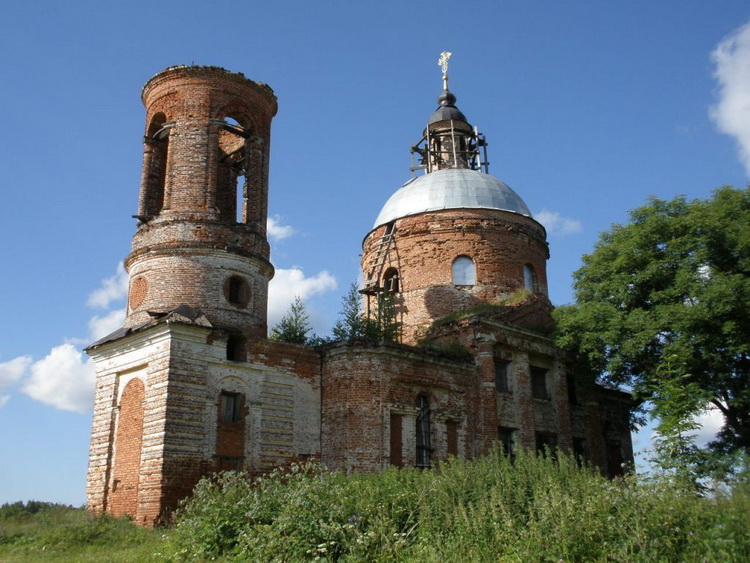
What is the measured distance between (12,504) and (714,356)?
15.9m

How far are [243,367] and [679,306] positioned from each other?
32.6 feet

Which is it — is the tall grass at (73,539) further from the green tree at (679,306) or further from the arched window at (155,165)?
the green tree at (679,306)

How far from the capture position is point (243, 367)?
15789 millimetres

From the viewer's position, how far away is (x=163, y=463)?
13852mm

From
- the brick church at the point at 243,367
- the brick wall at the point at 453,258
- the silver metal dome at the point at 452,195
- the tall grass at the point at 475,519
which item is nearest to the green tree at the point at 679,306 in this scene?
the brick church at the point at 243,367

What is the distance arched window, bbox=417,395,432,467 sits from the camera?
57.0ft

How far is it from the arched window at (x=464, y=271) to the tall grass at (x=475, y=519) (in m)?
11.7

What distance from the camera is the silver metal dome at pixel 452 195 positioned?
2395 centimetres

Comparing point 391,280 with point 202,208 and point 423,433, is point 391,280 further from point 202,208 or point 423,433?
point 202,208

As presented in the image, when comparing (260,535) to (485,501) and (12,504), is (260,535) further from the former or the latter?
(12,504)

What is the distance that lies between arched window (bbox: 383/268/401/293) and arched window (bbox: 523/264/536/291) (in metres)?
4.12

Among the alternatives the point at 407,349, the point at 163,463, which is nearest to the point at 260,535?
the point at 163,463

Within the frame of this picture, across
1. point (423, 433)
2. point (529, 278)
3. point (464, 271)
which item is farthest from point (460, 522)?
point (529, 278)

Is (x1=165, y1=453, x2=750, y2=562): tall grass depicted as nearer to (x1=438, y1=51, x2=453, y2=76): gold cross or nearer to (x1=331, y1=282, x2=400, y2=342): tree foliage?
(x1=331, y1=282, x2=400, y2=342): tree foliage
